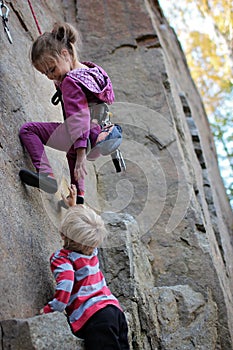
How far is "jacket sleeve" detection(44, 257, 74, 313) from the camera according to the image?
2789 millimetres

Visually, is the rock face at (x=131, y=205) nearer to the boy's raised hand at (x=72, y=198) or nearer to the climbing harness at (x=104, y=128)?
the boy's raised hand at (x=72, y=198)

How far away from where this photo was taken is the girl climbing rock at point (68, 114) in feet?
10.9

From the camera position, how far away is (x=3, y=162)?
3176 millimetres

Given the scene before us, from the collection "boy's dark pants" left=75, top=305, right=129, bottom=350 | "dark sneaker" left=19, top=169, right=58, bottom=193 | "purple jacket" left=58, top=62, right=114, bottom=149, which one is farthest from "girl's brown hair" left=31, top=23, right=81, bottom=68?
"boy's dark pants" left=75, top=305, right=129, bottom=350

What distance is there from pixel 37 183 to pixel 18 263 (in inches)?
22.9

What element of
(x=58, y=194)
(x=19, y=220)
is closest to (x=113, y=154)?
(x=58, y=194)

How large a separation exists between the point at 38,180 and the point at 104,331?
1.03 m

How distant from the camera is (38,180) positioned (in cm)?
324

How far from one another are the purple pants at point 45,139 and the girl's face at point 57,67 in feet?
1.09

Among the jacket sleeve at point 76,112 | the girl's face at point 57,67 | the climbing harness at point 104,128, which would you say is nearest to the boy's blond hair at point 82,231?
the jacket sleeve at point 76,112

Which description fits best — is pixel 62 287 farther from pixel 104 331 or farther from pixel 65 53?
pixel 65 53

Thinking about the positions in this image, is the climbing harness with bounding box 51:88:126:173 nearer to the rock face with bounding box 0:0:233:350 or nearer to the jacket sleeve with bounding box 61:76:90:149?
the jacket sleeve with bounding box 61:76:90:149

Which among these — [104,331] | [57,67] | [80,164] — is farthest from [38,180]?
[104,331]

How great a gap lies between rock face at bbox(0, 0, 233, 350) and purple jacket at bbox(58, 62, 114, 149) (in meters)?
0.41
